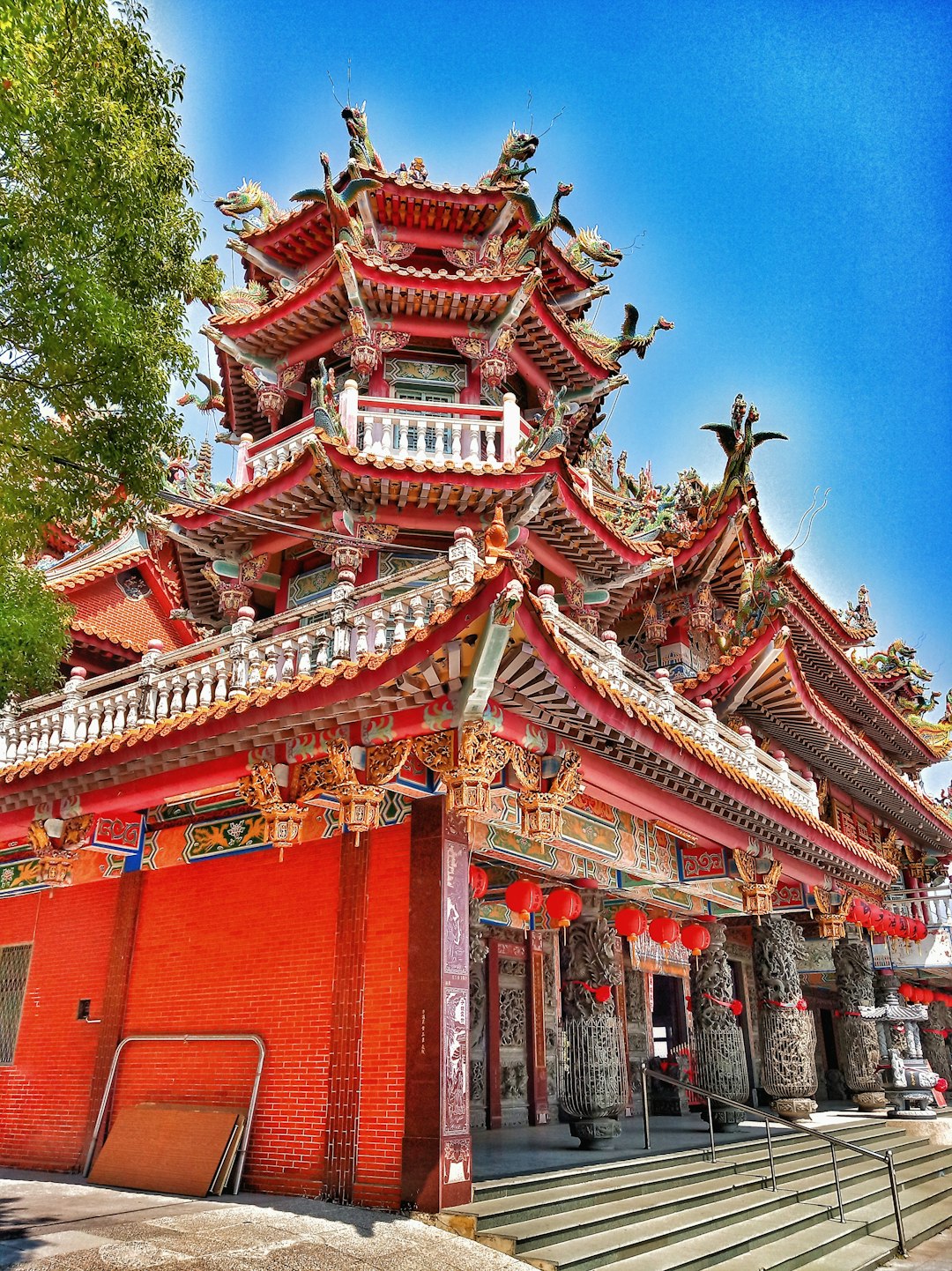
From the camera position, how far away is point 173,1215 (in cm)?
725

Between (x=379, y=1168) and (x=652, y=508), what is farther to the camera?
(x=652, y=508)

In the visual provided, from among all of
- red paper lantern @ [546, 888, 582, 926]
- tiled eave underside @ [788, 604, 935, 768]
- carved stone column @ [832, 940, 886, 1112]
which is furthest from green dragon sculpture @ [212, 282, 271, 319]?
carved stone column @ [832, 940, 886, 1112]

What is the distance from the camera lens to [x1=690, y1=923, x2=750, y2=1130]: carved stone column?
45.2ft

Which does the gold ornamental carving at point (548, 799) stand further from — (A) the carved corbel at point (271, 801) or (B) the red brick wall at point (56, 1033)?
(B) the red brick wall at point (56, 1033)

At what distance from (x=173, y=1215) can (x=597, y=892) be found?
626 centimetres

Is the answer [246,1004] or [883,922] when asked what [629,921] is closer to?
[246,1004]

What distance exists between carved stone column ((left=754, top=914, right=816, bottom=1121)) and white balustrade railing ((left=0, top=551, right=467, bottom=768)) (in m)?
9.58

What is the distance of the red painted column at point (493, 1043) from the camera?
13844mm

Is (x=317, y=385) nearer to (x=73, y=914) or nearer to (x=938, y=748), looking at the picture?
(x=73, y=914)

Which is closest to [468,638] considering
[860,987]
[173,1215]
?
[173,1215]

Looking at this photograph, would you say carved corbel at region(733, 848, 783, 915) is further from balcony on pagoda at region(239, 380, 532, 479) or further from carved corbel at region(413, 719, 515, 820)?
balcony on pagoda at region(239, 380, 532, 479)

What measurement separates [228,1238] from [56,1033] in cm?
559

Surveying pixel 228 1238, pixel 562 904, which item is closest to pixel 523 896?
pixel 562 904

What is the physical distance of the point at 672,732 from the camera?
886 cm
